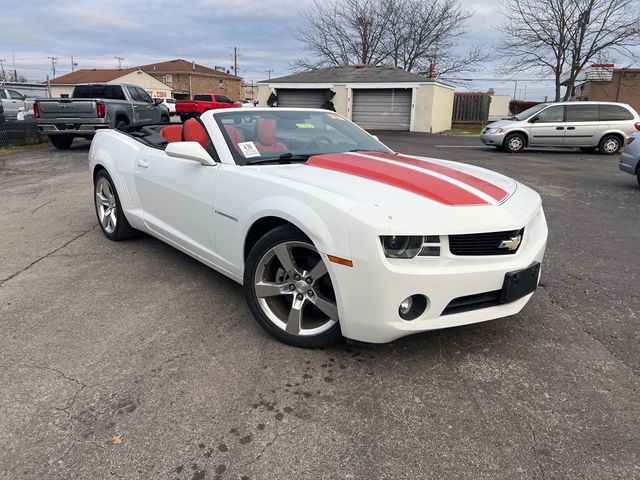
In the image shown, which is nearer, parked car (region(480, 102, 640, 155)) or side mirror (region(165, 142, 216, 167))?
side mirror (region(165, 142, 216, 167))

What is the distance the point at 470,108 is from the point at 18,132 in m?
27.8

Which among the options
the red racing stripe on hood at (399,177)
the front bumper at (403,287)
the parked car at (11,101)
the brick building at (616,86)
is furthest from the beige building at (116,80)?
the front bumper at (403,287)

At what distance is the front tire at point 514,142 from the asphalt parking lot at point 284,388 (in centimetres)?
1248

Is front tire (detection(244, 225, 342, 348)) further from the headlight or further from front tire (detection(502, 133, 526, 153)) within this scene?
front tire (detection(502, 133, 526, 153))

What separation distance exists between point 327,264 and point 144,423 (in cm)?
119

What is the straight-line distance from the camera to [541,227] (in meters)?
3.20

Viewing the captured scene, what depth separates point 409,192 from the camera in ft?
9.10

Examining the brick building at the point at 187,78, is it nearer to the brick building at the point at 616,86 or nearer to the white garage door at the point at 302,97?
the white garage door at the point at 302,97

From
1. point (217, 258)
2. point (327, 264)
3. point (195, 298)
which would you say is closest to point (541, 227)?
point (327, 264)

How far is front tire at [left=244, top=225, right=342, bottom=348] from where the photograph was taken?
2.84 meters

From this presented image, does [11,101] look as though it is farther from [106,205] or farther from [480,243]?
[480,243]

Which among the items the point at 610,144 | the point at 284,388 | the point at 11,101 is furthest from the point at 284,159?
the point at 11,101

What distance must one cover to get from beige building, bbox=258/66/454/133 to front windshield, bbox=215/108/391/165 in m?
23.8

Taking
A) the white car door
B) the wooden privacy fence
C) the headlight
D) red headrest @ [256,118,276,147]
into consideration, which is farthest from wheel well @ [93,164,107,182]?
the wooden privacy fence
